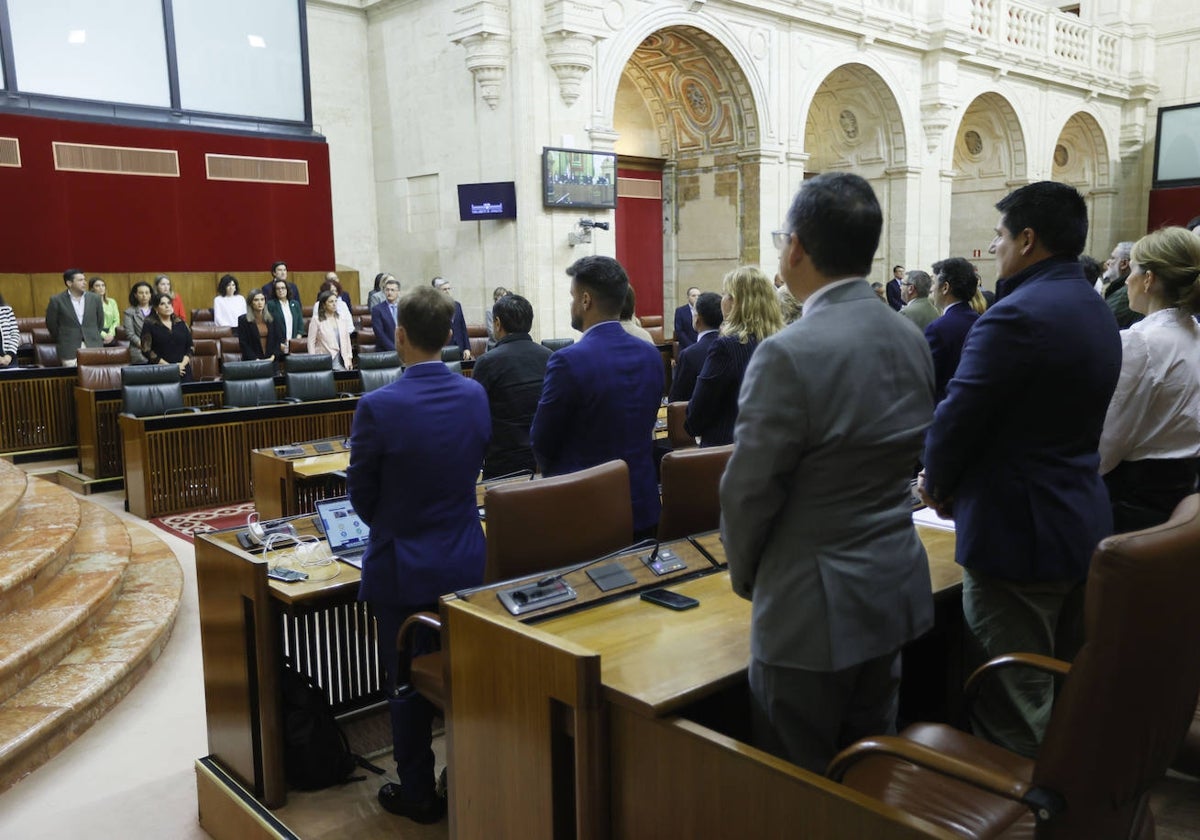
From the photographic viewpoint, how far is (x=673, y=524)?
2561 mm

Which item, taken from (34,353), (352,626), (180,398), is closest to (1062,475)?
(352,626)

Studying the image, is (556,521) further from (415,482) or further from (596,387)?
(596,387)

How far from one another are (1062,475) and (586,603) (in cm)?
100

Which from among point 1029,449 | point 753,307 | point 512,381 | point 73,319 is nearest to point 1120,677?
point 1029,449

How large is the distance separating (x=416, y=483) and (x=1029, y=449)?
1.37 m

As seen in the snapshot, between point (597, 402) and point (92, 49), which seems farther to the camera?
point (92, 49)

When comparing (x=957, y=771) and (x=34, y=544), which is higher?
(x=957, y=771)

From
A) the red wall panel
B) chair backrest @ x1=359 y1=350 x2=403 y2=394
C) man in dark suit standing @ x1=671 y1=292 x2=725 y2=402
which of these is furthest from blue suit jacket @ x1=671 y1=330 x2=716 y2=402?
the red wall panel

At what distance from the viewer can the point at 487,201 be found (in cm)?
1072

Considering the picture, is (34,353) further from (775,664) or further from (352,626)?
(775,664)

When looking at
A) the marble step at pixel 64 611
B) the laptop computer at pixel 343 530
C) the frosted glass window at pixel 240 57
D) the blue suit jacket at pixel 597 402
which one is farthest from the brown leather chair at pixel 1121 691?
the frosted glass window at pixel 240 57

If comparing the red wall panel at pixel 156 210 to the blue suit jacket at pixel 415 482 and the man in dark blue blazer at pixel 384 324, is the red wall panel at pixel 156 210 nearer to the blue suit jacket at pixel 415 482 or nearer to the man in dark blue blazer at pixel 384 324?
the man in dark blue blazer at pixel 384 324

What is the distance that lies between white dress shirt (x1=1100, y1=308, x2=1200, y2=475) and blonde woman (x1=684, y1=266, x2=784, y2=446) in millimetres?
1200

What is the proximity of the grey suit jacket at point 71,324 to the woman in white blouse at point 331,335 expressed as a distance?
190 cm
